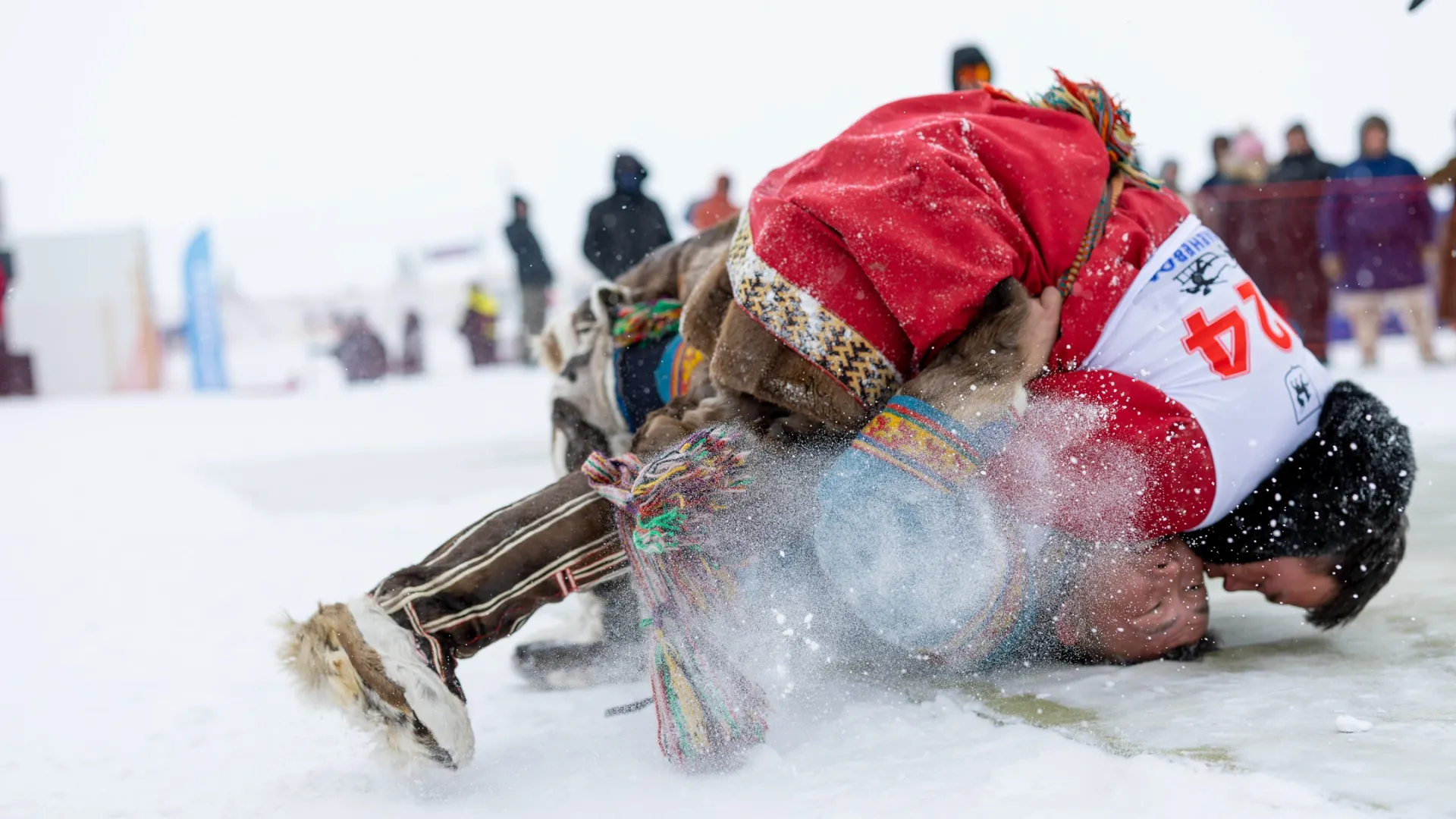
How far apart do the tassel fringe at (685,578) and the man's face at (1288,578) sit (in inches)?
27.9

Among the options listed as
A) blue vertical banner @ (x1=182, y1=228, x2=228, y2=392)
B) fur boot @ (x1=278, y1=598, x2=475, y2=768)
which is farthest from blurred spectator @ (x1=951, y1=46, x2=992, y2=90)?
blue vertical banner @ (x1=182, y1=228, x2=228, y2=392)

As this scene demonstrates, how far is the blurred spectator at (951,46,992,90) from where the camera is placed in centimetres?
370

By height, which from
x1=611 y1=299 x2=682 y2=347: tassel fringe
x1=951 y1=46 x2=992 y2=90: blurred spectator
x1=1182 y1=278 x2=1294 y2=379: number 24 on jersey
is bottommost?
x1=611 y1=299 x2=682 y2=347: tassel fringe

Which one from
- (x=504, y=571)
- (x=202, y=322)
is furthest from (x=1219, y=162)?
(x=202, y=322)

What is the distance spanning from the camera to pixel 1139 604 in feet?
5.14

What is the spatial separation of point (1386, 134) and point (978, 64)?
10.7ft

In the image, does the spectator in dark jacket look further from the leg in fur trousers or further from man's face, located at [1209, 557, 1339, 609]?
the leg in fur trousers

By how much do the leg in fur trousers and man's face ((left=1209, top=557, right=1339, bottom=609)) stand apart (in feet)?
2.82

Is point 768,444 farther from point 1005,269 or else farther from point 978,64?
point 978,64

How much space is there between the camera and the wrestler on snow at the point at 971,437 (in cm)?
141

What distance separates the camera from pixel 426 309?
2111cm

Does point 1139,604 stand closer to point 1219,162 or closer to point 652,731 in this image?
point 652,731

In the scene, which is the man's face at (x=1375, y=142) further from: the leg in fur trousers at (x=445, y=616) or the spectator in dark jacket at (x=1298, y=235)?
the leg in fur trousers at (x=445, y=616)

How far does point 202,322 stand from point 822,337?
10.9 meters
